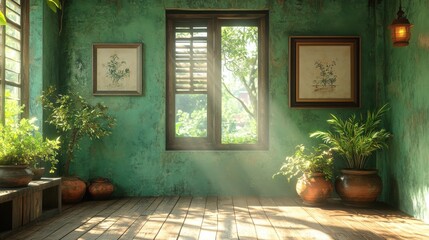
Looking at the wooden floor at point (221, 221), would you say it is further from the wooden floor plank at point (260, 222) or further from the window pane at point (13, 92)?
the window pane at point (13, 92)

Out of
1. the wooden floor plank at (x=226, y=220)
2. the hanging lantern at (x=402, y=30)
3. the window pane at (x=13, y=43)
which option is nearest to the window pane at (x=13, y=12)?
the window pane at (x=13, y=43)

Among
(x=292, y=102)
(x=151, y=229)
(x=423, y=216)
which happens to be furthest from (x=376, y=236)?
(x=292, y=102)

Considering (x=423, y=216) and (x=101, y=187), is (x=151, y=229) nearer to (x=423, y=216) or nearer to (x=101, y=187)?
(x=101, y=187)

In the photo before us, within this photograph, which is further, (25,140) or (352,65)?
(352,65)

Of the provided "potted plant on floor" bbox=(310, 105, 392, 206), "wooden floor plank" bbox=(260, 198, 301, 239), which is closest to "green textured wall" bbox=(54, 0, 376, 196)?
"potted plant on floor" bbox=(310, 105, 392, 206)

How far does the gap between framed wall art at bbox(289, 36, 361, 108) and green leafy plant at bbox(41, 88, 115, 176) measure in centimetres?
252

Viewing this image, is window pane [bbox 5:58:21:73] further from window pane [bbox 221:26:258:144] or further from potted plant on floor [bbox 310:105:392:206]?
potted plant on floor [bbox 310:105:392:206]

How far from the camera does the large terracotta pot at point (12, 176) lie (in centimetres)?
408

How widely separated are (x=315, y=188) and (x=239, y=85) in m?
1.81

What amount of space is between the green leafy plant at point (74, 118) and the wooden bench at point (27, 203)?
852mm

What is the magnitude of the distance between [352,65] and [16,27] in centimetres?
422

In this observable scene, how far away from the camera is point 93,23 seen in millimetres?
6293

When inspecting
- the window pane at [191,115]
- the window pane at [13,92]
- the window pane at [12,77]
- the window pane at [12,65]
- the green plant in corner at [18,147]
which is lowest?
the green plant in corner at [18,147]

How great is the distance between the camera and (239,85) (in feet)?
21.2
